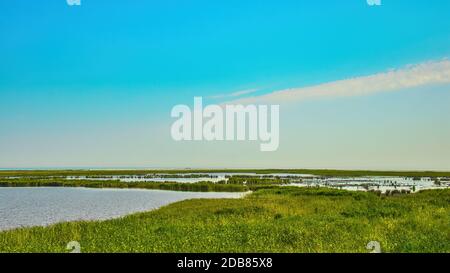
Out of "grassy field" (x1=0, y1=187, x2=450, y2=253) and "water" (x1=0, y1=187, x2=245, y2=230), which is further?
"water" (x1=0, y1=187, x2=245, y2=230)

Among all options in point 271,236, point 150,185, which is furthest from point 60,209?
point 271,236

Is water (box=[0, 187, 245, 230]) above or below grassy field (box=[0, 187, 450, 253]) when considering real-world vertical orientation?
below

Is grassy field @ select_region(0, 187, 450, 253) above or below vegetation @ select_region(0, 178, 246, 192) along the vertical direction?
above

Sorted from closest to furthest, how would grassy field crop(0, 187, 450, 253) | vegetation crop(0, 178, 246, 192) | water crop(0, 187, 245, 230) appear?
grassy field crop(0, 187, 450, 253)
water crop(0, 187, 245, 230)
vegetation crop(0, 178, 246, 192)

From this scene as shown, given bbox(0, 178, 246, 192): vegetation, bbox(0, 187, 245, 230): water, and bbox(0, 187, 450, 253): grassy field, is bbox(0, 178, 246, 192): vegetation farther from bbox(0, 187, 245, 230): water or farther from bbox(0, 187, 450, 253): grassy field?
bbox(0, 187, 450, 253): grassy field

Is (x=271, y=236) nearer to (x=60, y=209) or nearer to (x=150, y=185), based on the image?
(x=60, y=209)

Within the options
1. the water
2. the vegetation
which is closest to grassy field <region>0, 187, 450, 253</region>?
the water

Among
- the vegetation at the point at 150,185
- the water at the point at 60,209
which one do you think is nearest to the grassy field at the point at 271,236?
the water at the point at 60,209

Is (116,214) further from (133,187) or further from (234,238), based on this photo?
(133,187)

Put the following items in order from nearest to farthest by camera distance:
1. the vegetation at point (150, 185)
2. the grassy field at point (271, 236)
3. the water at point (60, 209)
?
the grassy field at point (271, 236), the water at point (60, 209), the vegetation at point (150, 185)

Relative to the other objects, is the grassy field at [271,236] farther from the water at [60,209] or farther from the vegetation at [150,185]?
the vegetation at [150,185]

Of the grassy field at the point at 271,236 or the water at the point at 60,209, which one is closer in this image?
the grassy field at the point at 271,236

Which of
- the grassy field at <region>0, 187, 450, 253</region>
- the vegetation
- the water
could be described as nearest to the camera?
the grassy field at <region>0, 187, 450, 253</region>
